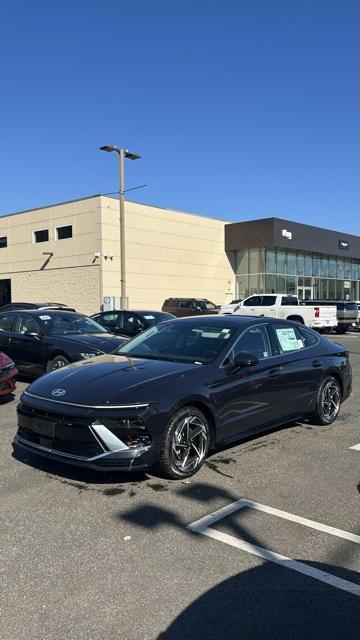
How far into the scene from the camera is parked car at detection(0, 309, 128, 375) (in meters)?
9.53

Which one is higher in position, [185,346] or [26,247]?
[26,247]

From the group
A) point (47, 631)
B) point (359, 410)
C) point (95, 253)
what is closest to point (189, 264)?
point (95, 253)

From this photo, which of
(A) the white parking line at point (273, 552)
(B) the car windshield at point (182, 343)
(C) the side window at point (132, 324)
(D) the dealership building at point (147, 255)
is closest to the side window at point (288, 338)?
(B) the car windshield at point (182, 343)

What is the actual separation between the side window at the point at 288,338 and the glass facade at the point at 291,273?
31.9m

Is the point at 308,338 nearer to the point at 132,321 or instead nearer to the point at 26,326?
the point at 26,326

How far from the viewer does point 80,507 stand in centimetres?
425

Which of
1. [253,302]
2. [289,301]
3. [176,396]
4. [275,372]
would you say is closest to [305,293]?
[289,301]

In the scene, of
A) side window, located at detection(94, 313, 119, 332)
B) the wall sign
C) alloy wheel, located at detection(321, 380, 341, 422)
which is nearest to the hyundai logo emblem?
alloy wheel, located at detection(321, 380, 341, 422)

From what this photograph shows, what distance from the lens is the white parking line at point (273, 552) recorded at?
3213mm

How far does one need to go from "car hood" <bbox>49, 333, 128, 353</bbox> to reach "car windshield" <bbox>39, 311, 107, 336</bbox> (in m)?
0.29

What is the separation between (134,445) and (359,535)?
1846 mm

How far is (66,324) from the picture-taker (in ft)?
34.8

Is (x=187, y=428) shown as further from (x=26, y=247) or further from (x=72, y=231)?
(x=26, y=247)

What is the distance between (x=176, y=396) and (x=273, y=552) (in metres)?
1.67
